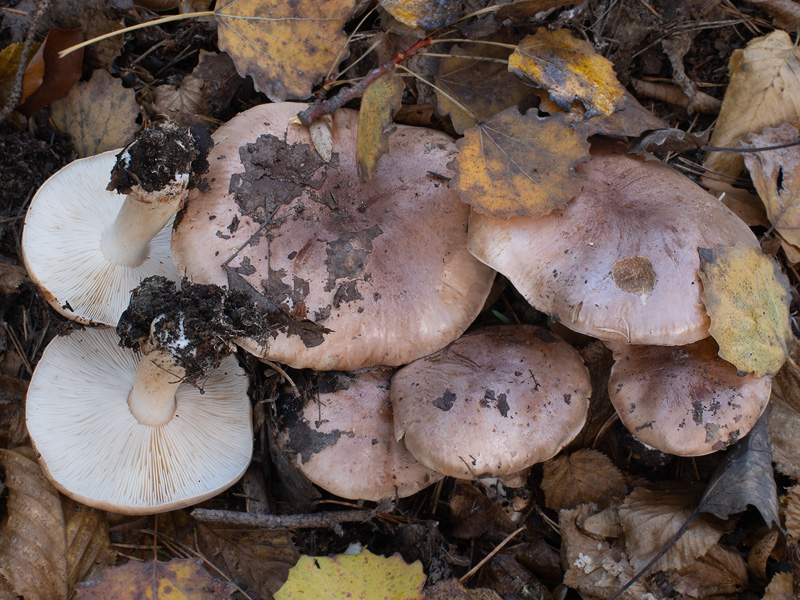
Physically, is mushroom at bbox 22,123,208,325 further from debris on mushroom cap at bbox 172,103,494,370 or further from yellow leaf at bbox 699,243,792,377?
yellow leaf at bbox 699,243,792,377

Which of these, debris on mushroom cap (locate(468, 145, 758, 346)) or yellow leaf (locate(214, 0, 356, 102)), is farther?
yellow leaf (locate(214, 0, 356, 102))

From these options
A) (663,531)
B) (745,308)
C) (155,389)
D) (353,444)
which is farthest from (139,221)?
(663,531)

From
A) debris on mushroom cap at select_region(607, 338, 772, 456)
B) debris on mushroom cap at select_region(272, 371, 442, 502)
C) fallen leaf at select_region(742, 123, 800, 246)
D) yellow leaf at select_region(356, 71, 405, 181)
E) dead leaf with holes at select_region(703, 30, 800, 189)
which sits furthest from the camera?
dead leaf with holes at select_region(703, 30, 800, 189)

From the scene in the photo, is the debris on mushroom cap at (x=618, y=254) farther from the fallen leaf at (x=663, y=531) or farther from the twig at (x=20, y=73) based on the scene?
the twig at (x=20, y=73)

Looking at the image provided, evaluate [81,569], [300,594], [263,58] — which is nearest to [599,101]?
[263,58]

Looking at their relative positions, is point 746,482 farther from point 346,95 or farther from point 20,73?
point 20,73

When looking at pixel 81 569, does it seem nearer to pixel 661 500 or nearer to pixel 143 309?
pixel 143 309

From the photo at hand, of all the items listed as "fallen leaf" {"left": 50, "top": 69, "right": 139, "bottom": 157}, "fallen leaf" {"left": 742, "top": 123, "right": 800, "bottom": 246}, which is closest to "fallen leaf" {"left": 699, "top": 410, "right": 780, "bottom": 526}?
"fallen leaf" {"left": 742, "top": 123, "right": 800, "bottom": 246}
